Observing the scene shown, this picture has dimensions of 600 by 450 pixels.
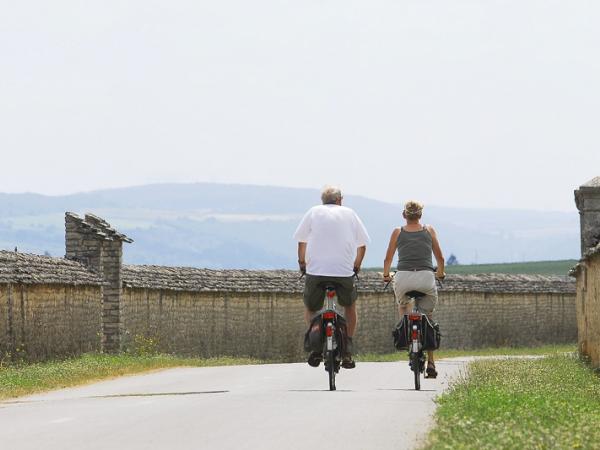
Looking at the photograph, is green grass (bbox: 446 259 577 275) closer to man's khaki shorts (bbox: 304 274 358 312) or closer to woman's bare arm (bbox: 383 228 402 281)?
woman's bare arm (bbox: 383 228 402 281)

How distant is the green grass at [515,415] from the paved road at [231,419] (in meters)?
0.26

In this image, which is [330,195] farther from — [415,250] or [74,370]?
[74,370]

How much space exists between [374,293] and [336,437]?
36.2 metres

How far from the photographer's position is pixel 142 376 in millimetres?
23234

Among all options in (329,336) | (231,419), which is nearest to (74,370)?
(329,336)

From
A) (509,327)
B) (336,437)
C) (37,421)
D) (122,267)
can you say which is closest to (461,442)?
(336,437)

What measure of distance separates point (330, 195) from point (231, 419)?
456 centimetres

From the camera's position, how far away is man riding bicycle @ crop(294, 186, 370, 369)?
15781 mm

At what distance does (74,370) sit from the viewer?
25.2 m

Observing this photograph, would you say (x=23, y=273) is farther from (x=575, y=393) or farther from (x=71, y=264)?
(x=575, y=393)

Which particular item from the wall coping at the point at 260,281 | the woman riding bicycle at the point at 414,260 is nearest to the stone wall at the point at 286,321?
the wall coping at the point at 260,281

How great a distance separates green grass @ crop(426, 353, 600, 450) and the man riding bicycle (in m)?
1.52

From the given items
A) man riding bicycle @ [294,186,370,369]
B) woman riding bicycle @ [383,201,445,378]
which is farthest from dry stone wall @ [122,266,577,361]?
man riding bicycle @ [294,186,370,369]

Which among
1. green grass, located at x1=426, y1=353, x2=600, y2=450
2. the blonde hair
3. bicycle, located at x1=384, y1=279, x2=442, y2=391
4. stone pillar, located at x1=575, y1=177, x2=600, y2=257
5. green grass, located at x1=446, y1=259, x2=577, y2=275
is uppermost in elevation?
green grass, located at x1=446, y1=259, x2=577, y2=275
